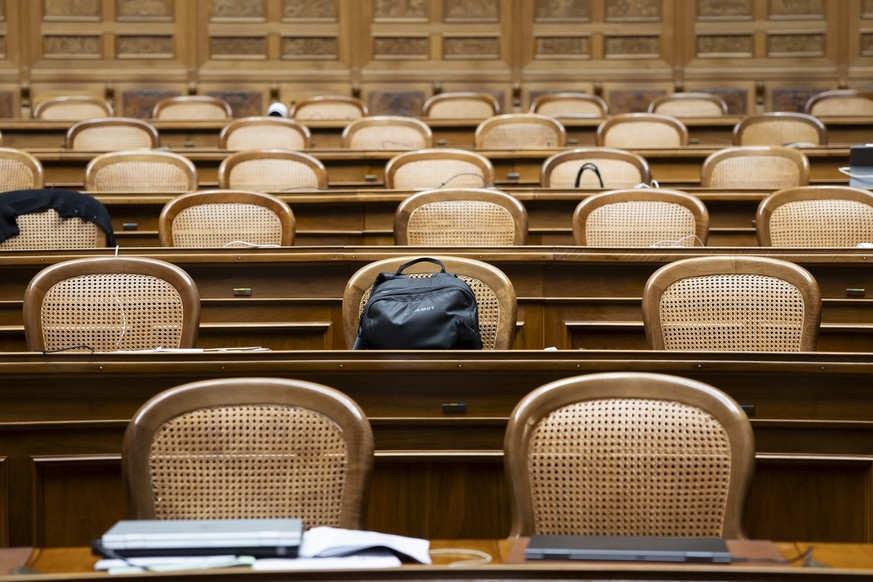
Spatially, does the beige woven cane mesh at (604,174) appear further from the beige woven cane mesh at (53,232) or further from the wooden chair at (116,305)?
the wooden chair at (116,305)

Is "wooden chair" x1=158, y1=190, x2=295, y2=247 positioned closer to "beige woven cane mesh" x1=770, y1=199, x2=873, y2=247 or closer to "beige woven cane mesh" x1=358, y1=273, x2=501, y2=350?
"beige woven cane mesh" x1=358, y1=273, x2=501, y2=350

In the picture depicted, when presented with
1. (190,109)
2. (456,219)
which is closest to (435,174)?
(456,219)

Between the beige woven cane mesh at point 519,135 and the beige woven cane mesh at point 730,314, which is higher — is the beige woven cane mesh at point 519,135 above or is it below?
above

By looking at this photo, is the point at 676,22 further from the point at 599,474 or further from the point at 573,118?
the point at 599,474

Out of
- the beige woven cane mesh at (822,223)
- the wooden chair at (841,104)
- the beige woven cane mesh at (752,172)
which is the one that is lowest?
the beige woven cane mesh at (822,223)

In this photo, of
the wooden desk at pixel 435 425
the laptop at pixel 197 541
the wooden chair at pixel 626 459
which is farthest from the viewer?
the wooden desk at pixel 435 425

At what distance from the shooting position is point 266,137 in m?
6.04

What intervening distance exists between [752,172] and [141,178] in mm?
2734

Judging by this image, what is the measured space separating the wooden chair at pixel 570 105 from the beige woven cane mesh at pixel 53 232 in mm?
4225

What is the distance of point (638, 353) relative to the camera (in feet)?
7.41

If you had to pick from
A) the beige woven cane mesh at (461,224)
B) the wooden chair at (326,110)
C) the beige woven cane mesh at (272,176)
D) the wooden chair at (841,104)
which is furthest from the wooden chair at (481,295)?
the wooden chair at (841,104)

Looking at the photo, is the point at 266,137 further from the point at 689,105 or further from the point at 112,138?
the point at 689,105

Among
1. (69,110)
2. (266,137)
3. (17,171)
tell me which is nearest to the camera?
(17,171)

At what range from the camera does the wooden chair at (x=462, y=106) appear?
24.8 ft
